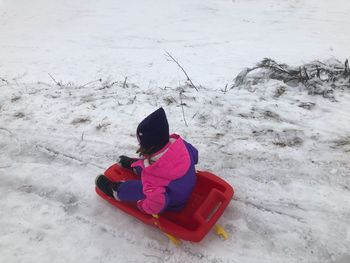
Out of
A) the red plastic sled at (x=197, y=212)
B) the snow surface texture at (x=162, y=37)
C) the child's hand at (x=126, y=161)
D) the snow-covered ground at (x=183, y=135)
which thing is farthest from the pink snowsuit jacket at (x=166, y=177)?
the snow surface texture at (x=162, y=37)

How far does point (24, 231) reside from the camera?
113 inches

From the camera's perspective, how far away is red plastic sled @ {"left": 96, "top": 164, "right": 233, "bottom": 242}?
A: 262 centimetres

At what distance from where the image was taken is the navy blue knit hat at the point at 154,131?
2467 mm

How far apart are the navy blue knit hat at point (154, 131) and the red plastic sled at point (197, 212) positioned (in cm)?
57

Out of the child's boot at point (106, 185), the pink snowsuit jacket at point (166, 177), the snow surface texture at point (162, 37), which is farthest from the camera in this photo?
the snow surface texture at point (162, 37)

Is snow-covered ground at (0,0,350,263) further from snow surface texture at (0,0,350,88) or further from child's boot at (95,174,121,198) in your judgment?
child's boot at (95,174,121,198)

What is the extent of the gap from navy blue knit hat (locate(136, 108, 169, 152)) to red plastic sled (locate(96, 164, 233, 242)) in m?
0.57

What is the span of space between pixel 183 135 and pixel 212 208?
1.16m

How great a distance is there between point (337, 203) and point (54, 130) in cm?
300

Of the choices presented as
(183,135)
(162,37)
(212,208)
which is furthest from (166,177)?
(162,37)

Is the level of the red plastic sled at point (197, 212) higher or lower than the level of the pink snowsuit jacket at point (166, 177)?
lower

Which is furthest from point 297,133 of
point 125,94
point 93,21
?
point 93,21

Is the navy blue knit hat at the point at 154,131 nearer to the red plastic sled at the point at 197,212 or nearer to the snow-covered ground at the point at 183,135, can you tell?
the red plastic sled at the point at 197,212

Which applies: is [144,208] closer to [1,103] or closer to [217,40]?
[1,103]
